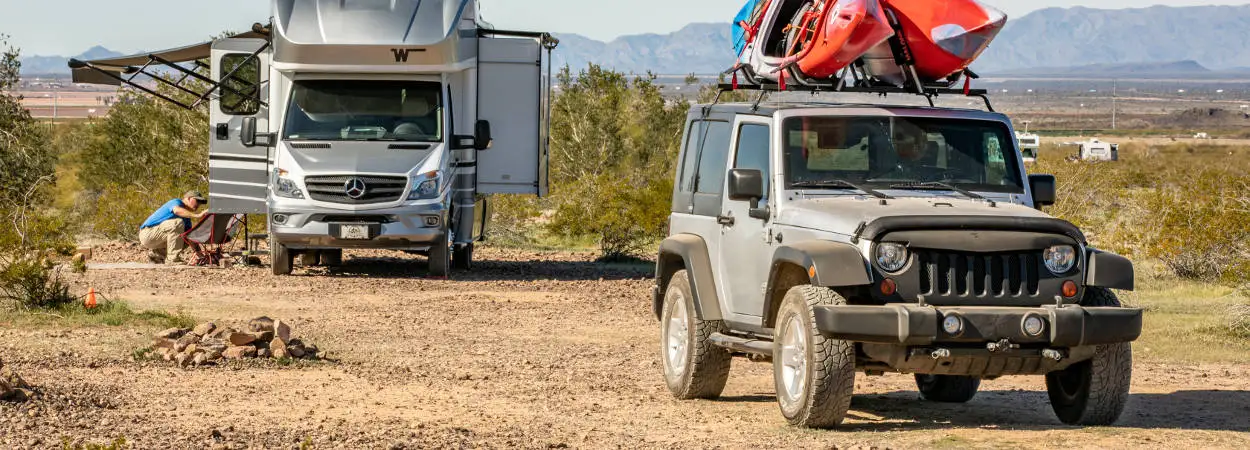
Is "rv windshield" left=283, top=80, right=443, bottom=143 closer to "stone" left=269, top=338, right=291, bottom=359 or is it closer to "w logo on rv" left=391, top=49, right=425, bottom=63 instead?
"w logo on rv" left=391, top=49, right=425, bottom=63

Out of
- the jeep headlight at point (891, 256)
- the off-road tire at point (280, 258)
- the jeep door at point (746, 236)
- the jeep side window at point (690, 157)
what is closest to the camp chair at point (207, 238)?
the off-road tire at point (280, 258)

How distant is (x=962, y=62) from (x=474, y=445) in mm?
3942

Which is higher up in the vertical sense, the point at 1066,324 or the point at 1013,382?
the point at 1066,324

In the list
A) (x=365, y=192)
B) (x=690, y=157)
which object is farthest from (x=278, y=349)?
(x=365, y=192)

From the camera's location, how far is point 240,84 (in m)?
19.9

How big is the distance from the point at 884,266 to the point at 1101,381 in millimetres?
1438

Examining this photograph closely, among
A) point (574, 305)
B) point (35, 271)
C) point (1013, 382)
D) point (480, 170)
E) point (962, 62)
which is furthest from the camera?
point (480, 170)

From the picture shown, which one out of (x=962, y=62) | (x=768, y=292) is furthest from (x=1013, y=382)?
(x=768, y=292)

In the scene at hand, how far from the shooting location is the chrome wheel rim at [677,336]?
399 inches

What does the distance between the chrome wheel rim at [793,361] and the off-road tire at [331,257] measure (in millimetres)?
12931

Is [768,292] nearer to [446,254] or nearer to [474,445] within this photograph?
[474,445]

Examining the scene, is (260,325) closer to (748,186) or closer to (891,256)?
(748,186)

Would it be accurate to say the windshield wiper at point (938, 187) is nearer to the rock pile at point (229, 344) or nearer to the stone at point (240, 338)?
the rock pile at point (229, 344)

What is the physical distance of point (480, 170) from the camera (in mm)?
20016
